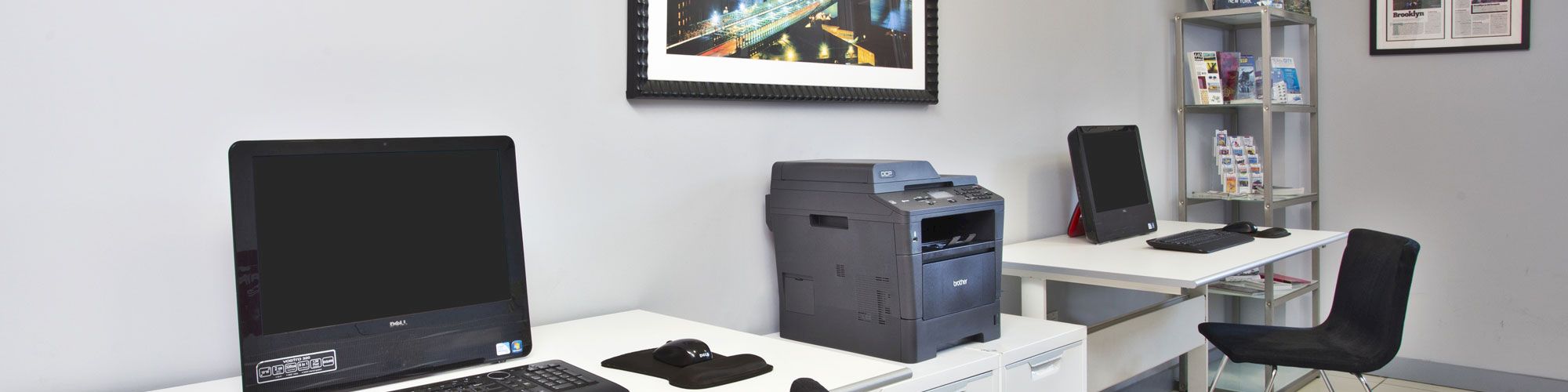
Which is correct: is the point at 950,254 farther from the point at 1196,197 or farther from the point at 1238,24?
the point at 1238,24

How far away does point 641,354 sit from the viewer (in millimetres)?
1706

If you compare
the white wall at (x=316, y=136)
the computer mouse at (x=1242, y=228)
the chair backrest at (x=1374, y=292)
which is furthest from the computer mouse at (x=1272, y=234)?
the white wall at (x=316, y=136)

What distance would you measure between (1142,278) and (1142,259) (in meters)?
0.34

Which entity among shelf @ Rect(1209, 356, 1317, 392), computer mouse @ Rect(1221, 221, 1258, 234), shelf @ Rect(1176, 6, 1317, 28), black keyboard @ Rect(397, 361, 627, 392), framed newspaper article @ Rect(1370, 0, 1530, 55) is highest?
shelf @ Rect(1176, 6, 1317, 28)

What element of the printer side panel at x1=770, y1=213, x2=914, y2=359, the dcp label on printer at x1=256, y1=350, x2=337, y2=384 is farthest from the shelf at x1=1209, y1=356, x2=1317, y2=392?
the dcp label on printer at x1=256, y1=350, x2=337, y2=384

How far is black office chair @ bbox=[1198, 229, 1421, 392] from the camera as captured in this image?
276cm

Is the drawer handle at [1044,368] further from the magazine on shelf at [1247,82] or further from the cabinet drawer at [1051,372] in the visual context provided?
the magazine on shelf at [1247,82]

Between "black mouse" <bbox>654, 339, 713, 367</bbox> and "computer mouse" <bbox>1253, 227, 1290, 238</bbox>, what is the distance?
2410 mm

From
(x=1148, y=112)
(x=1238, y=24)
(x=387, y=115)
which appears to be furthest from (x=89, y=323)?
(x=1238, y=24)

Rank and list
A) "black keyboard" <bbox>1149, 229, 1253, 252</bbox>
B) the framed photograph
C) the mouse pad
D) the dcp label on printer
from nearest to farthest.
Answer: the dcp label on printer → the mouse pad → the framed photograph → "black keyboard" <bbox>1149, 229, 1253, 252</bbox>

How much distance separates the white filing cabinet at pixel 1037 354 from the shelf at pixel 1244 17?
6.36 feet

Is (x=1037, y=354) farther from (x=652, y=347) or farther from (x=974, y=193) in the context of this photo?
(x=652, y=347)

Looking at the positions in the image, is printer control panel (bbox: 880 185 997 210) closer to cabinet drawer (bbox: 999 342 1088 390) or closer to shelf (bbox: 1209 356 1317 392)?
cabinet drawer (bbox: 999 342 1088 390)

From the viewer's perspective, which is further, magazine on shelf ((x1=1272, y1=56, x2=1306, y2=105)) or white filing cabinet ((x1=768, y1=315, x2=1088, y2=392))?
magazine on shelf ((x1=1272, y1=56, x2=1306, y2=105))
